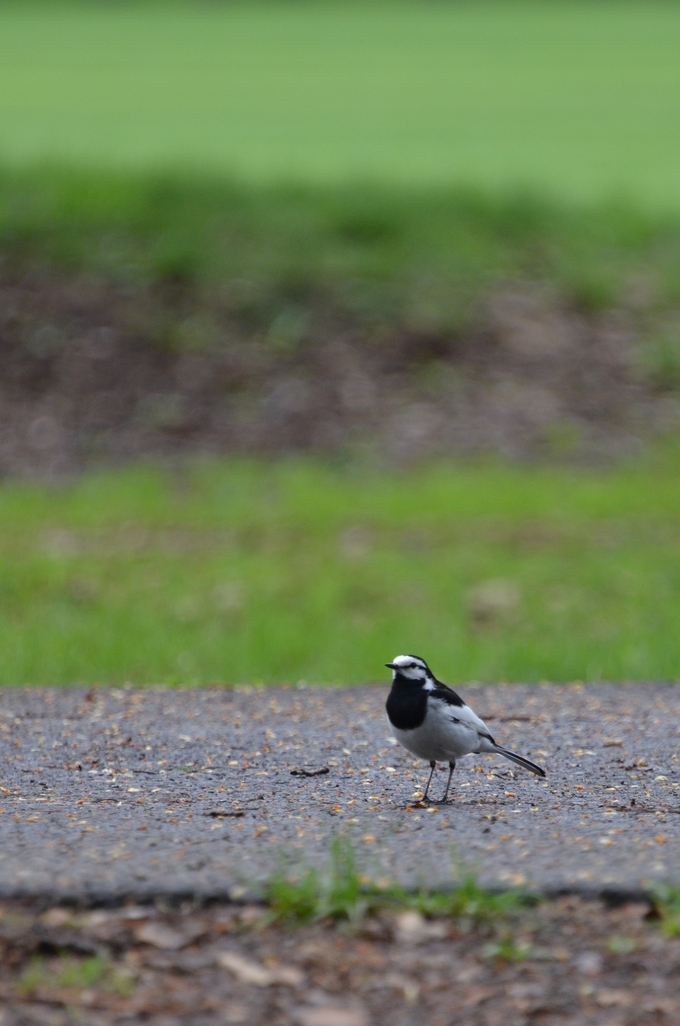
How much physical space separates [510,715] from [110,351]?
9267 millimetres

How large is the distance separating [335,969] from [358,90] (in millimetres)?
26202

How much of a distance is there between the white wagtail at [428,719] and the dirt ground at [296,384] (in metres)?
8.45

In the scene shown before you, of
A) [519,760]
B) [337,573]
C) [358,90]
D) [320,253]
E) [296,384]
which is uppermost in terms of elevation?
[358,90]

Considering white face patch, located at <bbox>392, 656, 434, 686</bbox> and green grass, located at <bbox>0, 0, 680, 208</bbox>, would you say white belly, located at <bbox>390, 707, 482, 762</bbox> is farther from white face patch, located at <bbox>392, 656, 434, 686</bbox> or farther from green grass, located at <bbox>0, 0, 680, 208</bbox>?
green grass, located at <bbox>0, 0, 680, 208</bbox>

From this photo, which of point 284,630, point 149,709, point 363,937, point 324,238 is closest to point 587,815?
point 363,937

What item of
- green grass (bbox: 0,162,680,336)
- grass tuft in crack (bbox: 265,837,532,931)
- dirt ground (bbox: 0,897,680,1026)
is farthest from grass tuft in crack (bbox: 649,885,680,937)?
green grass (bbox: 0,162,680,336)

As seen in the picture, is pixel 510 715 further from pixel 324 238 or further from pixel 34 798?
pixel 324 238

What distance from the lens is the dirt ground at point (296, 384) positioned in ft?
46.3

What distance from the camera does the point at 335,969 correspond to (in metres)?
3.87

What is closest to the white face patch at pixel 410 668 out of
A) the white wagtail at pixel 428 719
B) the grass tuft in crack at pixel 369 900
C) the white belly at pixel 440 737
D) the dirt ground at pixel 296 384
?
the white wagtail at pixel 428 719

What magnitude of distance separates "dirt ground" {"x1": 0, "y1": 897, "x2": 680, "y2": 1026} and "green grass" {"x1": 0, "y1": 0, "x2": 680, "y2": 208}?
1587 centimetres

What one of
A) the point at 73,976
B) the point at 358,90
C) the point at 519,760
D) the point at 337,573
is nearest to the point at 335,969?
the point at 73,976

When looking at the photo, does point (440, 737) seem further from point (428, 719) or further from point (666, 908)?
point (666, 908)

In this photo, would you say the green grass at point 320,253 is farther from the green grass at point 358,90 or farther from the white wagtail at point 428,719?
the white wagtail at point 428,719
